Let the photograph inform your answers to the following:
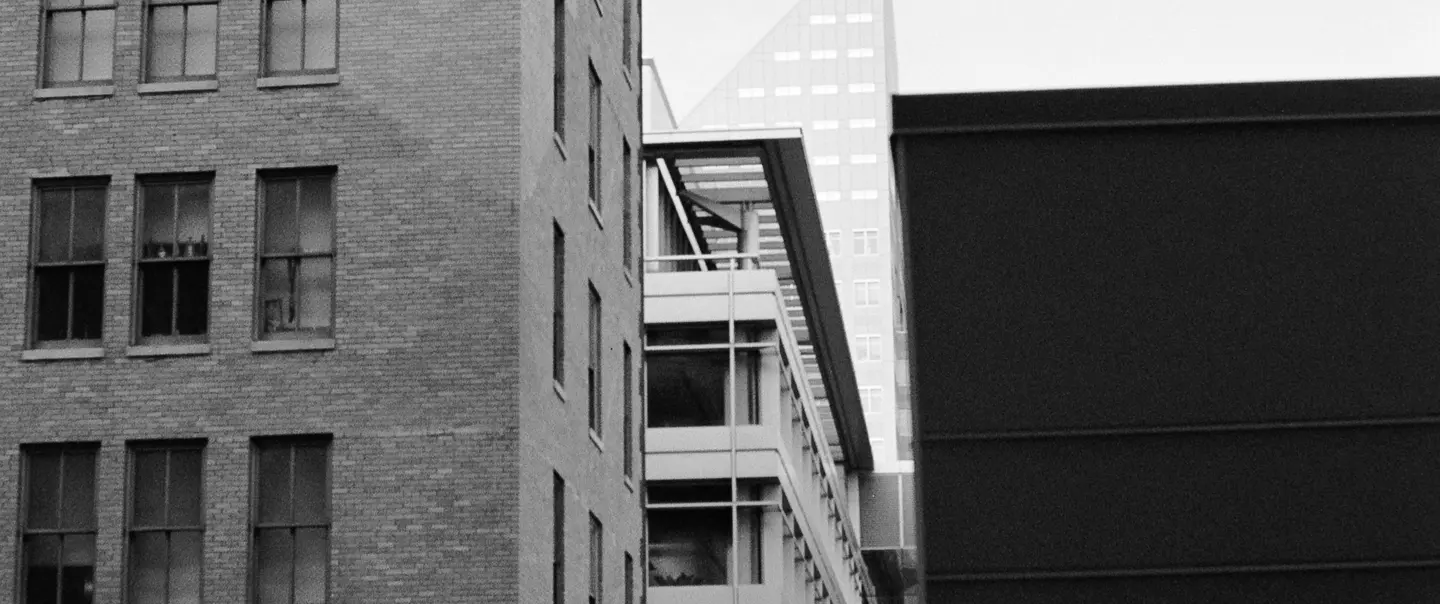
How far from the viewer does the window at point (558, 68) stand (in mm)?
Answer: 33188

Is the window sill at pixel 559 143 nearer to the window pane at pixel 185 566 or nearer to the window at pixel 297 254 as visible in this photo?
the window at pixel 297 254

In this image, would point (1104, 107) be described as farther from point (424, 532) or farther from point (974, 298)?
point (424, 532)

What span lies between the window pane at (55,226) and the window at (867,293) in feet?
537

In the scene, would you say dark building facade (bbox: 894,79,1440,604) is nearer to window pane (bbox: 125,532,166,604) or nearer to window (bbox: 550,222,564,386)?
window pane (bbox: 125,532,166,604)

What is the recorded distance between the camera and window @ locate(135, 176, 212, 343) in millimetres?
29125

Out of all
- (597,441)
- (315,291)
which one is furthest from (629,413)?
(315,291)

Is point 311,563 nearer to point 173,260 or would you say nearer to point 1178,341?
point 173,260

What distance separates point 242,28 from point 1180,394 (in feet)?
60.4

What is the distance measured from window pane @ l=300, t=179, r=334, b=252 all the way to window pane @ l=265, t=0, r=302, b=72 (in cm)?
167

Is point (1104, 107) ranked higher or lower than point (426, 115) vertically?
lower

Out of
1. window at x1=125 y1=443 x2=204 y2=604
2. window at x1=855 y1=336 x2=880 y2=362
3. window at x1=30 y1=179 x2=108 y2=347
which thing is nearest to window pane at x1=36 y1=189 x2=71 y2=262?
window at x1=30 y1=179 x2=108 y2=347

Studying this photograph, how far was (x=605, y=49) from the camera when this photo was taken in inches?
1497

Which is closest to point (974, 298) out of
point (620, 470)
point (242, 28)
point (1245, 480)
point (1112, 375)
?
point (1112, 375)

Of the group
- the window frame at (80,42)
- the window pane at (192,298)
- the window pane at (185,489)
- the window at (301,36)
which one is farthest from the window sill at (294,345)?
the window frame at (80,42)
